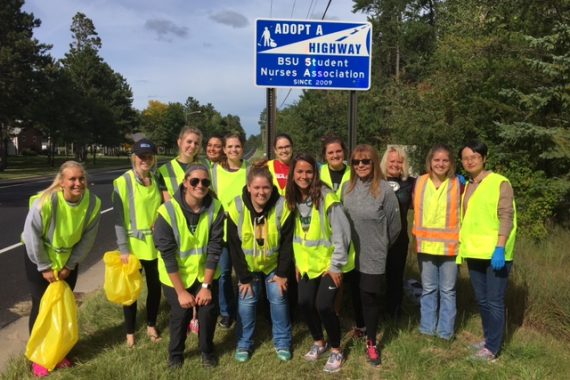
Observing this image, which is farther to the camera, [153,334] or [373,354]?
[153,334]

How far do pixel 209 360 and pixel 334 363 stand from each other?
3.28ft

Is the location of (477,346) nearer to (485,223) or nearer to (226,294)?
(485,223)

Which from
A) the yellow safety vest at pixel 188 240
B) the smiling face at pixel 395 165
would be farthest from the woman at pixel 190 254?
the smiling face at pixel 395 165

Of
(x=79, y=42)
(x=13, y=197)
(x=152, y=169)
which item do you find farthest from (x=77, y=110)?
(x=152, y=169)

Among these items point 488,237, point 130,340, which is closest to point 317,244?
point 488,237

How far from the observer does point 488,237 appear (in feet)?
12.0

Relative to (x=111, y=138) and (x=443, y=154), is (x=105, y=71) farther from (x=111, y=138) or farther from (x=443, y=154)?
(x=443, y=154)

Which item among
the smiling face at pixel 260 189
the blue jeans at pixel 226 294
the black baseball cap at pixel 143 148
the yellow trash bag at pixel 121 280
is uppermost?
the black baseball cap at pixel 143 148

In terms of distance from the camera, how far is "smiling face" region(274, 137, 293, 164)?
4375 millimetres

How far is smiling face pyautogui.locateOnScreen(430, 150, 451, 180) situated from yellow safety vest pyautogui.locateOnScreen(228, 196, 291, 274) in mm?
1376

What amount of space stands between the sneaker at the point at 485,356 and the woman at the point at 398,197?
974 millimetres

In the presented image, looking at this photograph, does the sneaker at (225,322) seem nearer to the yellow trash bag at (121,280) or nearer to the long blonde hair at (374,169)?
the yellow trash bag at (121,280)

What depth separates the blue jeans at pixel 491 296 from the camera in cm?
369

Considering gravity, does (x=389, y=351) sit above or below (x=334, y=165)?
below
